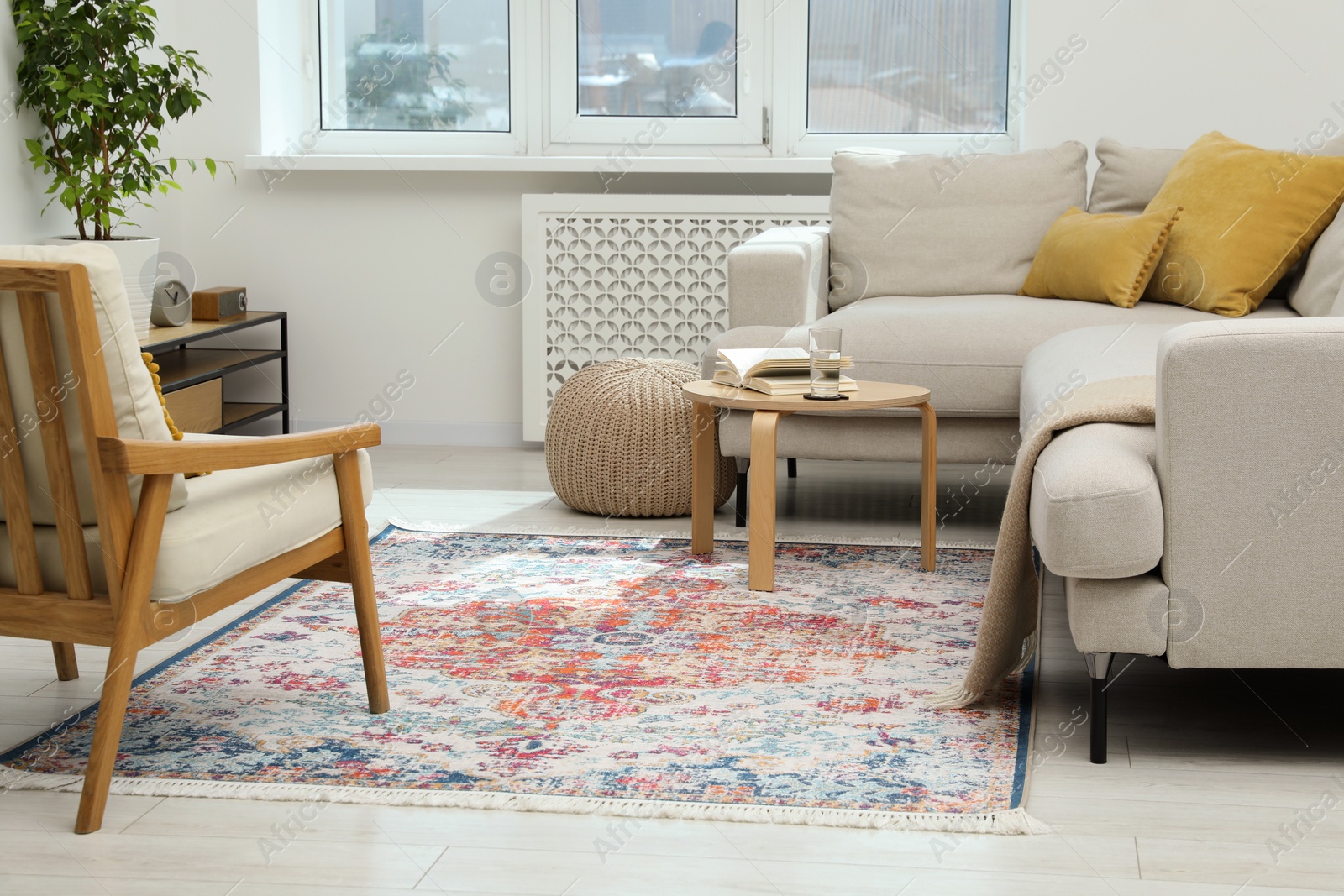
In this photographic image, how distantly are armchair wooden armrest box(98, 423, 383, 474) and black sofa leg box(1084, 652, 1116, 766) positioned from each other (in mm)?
1061

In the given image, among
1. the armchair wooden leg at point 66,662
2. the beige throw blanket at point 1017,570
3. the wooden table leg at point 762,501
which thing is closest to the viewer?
the beige throw blanket at point 1017,570

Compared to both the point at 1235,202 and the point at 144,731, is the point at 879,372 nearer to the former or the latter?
the point at 1235,202

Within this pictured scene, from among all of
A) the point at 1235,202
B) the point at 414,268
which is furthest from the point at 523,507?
the point at 1235,202

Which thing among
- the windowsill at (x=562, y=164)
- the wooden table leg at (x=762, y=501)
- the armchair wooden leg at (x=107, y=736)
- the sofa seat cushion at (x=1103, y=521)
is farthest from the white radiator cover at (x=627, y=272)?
the armchair wooden leg at (x=107, y=736)

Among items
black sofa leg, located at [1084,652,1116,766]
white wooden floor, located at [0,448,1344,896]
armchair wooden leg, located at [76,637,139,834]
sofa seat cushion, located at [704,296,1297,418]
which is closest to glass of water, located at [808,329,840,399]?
sofa seat cushion, located at [704,296,1297,418]

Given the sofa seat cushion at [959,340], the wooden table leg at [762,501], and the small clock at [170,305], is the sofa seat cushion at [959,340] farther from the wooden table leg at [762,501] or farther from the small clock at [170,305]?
the small clock at [170,305]

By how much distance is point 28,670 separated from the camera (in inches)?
88.0

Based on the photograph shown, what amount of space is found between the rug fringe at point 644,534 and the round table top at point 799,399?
1.33 feet

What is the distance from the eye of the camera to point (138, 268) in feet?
11.6

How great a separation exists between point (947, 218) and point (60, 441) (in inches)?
105

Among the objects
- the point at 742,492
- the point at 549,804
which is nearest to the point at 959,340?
the point at 742,492

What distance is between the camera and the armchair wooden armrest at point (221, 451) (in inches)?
61.2

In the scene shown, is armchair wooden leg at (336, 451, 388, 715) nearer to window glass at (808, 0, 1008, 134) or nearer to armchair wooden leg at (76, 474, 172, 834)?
armchair wooden leg at (76, 474, 172, 834)

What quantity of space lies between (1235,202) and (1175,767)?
1.89m
